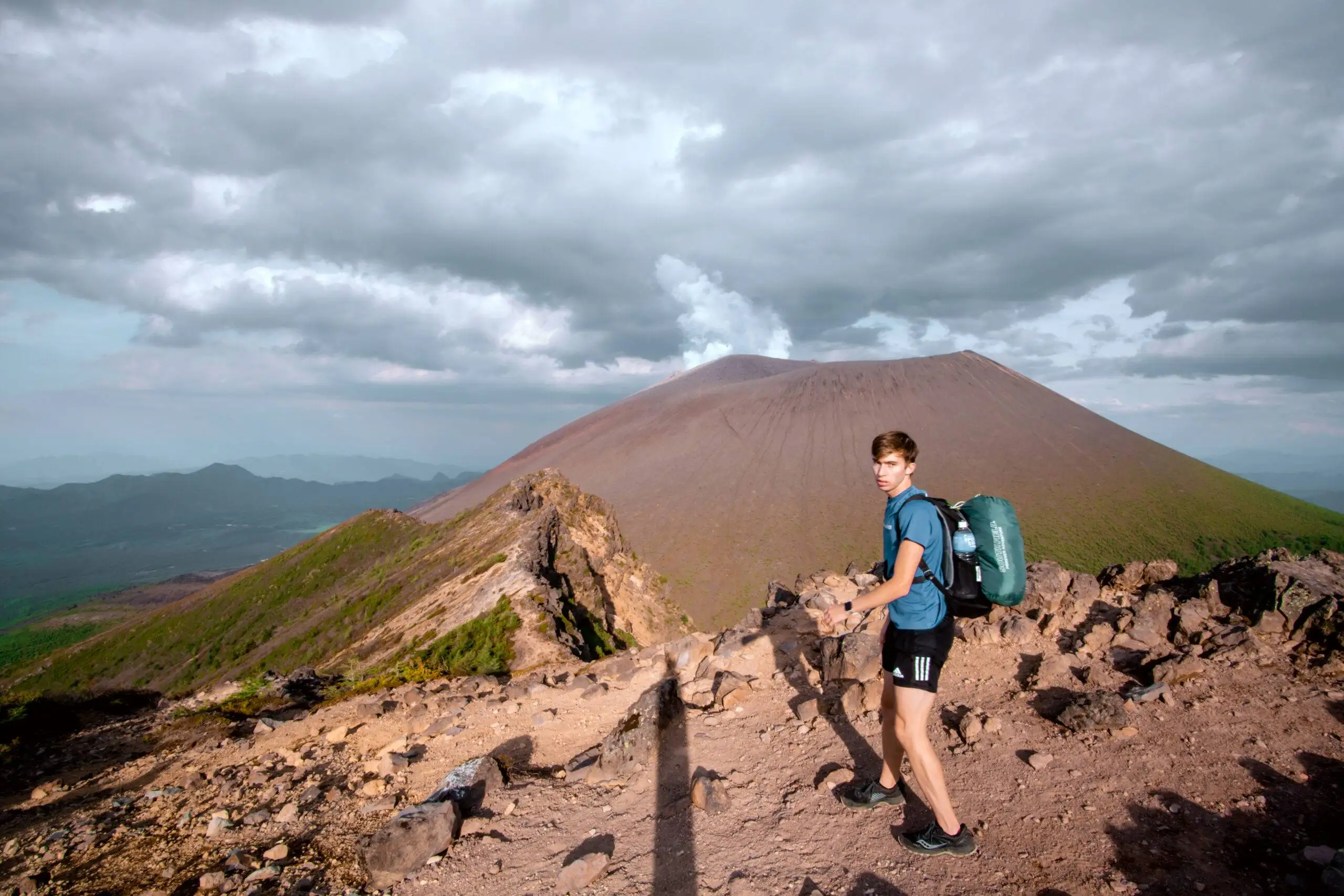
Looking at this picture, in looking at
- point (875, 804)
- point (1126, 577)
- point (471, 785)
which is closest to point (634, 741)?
point (471, 785)

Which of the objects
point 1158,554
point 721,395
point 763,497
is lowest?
point 1158,554

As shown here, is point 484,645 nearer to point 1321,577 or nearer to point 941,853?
point 941,853

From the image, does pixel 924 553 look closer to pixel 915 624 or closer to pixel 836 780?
pixel 915 624

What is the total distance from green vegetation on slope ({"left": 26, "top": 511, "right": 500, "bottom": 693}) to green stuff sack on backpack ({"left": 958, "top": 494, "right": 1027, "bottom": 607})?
14981mm

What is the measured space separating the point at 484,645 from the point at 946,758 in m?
7.98

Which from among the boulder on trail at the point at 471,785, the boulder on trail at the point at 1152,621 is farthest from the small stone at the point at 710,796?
the boulder on trail at the point at 1152,621

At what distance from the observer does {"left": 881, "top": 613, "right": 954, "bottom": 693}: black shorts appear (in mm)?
3555

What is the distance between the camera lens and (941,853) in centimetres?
354

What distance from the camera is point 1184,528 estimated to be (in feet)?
181

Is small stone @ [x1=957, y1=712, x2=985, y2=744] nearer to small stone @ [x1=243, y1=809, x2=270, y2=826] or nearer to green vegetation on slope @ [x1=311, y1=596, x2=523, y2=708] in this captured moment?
small stone @ [x1=243, y1=809, x2=270, y2=826]

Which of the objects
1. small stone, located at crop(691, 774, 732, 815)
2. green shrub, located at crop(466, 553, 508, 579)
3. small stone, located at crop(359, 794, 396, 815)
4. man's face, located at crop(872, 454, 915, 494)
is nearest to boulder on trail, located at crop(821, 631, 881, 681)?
small stone, located at crop(691, 774, 732, 815)

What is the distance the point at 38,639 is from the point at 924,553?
81088mm

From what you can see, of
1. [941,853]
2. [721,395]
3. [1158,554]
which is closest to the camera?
[941,853]

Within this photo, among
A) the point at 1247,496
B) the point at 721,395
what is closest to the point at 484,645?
the point at 1247,496
